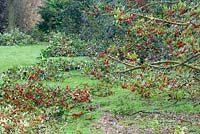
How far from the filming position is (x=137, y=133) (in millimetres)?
6887

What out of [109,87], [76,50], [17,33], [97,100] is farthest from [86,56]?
[17,33]

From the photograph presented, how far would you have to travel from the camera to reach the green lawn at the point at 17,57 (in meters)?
14.2

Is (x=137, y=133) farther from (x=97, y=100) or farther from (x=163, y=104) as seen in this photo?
(x=97, y=100)

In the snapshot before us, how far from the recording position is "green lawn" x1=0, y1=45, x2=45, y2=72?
14.2 m

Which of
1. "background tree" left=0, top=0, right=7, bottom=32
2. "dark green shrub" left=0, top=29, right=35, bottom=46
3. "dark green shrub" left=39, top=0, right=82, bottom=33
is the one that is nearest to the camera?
"dark green shrub" left=39, top=0, right=82, bottom=33

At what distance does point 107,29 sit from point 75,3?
5824mm

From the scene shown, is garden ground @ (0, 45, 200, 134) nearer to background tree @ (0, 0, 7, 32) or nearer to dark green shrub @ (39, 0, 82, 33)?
dark green shrub @ (39, 0, 82, 33)

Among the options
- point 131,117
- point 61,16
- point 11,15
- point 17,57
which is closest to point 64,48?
point 17,57

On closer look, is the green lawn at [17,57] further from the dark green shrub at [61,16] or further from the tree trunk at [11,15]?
the tree trunk at [11,15]

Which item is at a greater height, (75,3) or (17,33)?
(75,3)

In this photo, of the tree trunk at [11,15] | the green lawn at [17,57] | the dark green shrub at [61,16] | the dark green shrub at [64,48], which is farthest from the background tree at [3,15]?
the dark green shrub at [64,48]

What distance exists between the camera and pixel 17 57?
16062 mm

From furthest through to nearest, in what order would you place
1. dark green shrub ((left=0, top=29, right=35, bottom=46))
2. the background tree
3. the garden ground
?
the background tree → dark green shrub ((left=0, top=29, right=35, bottom=46)) → the garden ground

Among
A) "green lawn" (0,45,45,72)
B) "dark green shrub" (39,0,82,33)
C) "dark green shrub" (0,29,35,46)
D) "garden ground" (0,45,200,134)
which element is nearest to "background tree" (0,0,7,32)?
"dark green shrub" (39,0,82,33)
